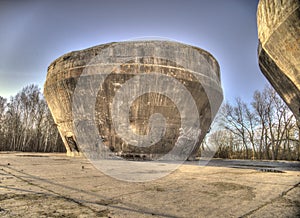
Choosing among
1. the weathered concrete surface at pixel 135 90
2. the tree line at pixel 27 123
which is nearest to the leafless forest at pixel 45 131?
the tree line at pixel 27 123

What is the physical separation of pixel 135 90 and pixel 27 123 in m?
26.3

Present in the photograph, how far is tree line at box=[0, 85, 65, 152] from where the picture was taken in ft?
99.2

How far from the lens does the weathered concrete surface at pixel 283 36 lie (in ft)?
14.8

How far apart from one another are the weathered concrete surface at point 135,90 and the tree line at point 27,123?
21.4 meters

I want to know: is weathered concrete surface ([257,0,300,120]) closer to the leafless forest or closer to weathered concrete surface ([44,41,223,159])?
weathered concrete surface ([44,41,223,159])

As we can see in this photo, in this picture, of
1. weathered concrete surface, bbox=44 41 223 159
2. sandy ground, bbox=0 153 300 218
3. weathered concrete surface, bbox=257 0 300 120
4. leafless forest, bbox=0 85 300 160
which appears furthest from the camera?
leafless forest, bbox=0 85 300 160

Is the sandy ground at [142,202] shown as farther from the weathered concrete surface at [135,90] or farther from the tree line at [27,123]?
Result: the tree line at [27,123]

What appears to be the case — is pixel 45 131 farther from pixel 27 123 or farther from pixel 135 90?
pixel 135 90

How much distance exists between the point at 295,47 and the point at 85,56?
9493mm

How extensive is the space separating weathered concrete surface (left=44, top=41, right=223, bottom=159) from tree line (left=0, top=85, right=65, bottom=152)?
21.4m

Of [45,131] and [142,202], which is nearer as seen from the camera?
[142,202]

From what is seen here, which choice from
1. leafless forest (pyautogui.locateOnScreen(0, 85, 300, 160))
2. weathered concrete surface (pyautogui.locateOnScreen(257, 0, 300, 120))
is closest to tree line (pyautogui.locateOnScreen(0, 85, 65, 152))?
leafless forest (pyautogui.locateOnScreen(0, 85, 300, 160))

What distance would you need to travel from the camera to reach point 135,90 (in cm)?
1079

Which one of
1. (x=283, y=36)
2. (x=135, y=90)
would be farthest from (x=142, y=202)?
(x=135, y=90)
